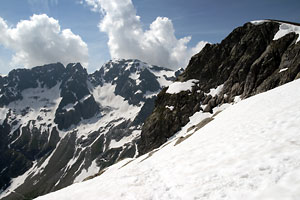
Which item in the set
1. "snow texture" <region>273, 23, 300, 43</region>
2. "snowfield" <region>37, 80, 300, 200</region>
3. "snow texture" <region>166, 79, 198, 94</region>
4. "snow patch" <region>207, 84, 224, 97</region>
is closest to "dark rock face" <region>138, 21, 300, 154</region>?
"snow patch" <region>207, 84, 224, 97</region>

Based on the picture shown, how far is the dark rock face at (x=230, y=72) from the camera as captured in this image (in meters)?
61.3

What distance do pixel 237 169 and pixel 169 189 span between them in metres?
3.44

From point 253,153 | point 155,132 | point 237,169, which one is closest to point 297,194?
point 237,169

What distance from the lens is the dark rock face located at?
201ft

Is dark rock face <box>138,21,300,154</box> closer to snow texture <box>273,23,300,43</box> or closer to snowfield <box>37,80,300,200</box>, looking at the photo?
snow texture <box>273,23,300,43</box>

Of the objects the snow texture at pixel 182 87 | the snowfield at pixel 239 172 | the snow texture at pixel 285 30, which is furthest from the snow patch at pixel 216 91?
the snowfield at pixel 239 172

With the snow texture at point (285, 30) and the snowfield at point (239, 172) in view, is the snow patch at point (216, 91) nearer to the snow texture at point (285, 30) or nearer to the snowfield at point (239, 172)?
the snow texture at point (285, 30)

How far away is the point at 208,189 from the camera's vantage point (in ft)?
25.2

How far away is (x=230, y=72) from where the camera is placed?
8356cm

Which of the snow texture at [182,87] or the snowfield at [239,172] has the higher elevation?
the snow texture at [182,87]

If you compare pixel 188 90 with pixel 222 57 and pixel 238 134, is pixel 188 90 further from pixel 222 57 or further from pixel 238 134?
pixel 238 134

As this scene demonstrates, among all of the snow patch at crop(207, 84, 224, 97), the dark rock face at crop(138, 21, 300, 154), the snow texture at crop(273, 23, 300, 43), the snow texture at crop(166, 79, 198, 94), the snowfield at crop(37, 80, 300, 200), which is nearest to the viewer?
the snowfield at crop(37, 80, 300, 200)

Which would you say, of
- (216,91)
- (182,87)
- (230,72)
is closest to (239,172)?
(216,91)

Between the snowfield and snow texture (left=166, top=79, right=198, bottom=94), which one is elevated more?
snow texture (left=166, top=79, right=198, bottom=94)
